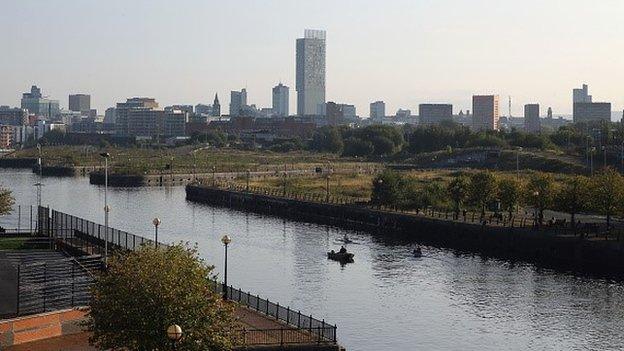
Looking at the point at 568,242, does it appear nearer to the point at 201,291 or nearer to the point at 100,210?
the point at 201,291

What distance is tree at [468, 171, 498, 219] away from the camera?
299ft

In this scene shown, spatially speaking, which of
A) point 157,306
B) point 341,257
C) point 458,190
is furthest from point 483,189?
point 157,306

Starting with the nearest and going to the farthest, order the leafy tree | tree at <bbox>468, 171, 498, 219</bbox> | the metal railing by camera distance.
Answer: the metal railing < tree at <bbox>468, 171, 498, 219</bbox> < the leafy tree

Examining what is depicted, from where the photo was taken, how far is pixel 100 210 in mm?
110875

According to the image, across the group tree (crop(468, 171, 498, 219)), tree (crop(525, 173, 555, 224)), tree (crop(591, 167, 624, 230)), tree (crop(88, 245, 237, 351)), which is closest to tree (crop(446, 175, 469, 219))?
tree (crop(468, 171, 498, 219))

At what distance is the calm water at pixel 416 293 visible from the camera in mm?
48094

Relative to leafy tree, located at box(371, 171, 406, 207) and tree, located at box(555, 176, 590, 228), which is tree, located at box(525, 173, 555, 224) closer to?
tree, located at box(555, 176, 590, 228)

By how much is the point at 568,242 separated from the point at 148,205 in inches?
2354

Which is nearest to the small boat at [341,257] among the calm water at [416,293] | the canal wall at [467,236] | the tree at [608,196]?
the calm water at [416,293]

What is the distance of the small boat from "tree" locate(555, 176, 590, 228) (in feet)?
59.0

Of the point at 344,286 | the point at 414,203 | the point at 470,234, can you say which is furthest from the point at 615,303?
the point at 414,203

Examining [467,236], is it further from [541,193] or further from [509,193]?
[509,193]

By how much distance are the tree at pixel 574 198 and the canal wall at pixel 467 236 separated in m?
5.07

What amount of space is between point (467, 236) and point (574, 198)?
8697 mm
